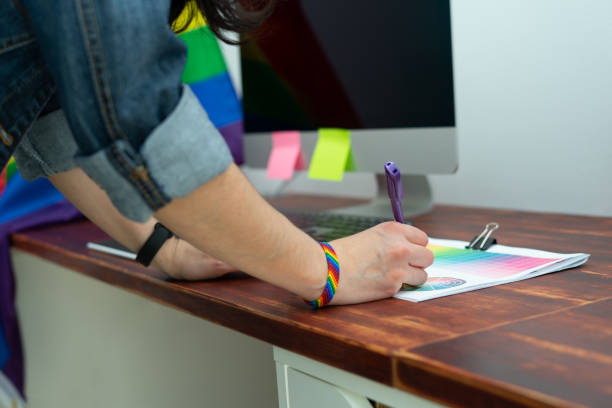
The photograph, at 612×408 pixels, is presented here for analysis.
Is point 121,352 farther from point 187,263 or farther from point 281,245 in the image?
point 281,245

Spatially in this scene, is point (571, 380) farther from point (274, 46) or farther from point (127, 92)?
point (274, 46)

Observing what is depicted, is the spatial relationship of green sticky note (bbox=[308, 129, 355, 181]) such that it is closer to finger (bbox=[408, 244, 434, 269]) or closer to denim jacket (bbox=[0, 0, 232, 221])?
finger (bbox=[408, 244, 434, 269])

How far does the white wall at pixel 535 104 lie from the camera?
3.32 feet

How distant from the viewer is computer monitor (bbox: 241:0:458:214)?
0.97 meters

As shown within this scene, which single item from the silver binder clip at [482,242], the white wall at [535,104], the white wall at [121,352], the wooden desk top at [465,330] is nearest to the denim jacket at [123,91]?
the wooden desk top at [465,330]

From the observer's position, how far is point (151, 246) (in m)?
0.81

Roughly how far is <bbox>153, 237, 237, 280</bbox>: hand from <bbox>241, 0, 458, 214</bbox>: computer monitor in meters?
0.34

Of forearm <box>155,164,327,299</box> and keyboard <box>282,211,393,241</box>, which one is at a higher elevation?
forearm <box>155,164,327,299</box>

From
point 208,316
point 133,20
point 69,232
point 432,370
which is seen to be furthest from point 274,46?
point 432,370

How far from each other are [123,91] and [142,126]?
0.03 metres

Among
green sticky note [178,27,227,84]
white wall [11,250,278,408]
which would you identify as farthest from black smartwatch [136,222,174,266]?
green sticky note [178,27,227,84]

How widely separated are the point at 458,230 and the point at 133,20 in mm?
612

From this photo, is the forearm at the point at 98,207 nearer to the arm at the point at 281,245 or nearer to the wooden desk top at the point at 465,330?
the wooden desk top at the point at 465,330

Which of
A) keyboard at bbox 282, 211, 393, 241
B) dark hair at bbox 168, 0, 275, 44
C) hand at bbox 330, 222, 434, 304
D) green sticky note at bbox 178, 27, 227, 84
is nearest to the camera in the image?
hand at bbox 330, 222, 434, 304
